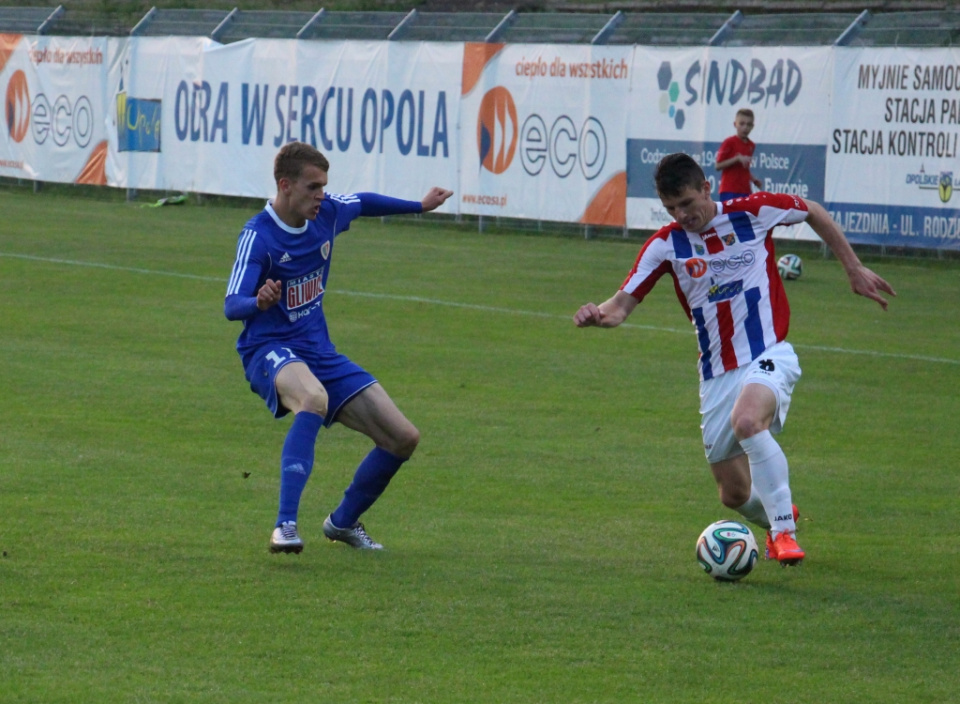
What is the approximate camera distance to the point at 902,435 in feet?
30.5

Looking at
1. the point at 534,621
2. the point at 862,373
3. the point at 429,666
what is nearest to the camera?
the point at 429,666

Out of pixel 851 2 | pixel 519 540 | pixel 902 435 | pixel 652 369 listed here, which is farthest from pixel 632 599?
pixel 851 2

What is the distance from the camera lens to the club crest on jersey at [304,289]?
21.4 ft

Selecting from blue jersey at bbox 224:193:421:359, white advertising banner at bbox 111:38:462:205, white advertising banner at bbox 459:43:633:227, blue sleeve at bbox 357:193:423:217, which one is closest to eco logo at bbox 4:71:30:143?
white advertising banner at bbox 111:38:462:205

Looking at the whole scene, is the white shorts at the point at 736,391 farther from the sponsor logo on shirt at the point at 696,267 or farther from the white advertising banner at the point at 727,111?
the white advertising banner at the point at 727,111

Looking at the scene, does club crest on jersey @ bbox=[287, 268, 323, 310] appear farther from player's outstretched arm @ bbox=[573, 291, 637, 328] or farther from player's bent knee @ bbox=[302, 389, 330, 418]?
player's outstretched arm @ bbox=[573, 291, 637, 328]

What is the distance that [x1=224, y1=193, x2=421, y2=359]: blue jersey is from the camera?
6398mm

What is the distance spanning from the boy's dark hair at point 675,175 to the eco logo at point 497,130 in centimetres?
1634

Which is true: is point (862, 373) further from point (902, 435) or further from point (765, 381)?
point (765, 381)

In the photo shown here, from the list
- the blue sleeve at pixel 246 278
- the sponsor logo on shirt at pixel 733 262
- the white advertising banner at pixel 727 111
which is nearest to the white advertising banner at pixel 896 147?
the white advertising banner at pixel 727 111

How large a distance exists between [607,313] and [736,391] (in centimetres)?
67

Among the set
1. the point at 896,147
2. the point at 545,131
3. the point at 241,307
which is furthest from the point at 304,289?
the point at 545,131

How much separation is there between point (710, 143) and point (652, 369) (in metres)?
9.46

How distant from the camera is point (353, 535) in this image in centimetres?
655
